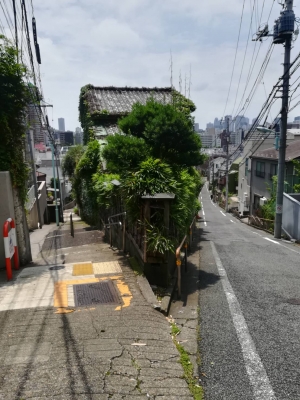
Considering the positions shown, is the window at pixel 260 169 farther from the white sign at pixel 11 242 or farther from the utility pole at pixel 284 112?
the white sign at pixel 11 242

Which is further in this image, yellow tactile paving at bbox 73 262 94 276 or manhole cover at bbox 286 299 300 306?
yellow tactile paving at bbox 73 262 94 276

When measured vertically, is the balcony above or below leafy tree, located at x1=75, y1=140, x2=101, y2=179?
below

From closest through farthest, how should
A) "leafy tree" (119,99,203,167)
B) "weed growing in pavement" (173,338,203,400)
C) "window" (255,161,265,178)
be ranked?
"weed growing in pavement" (173,338,203,400)
"leafy tree" (119,99,203,167)
"window" (255,161,265,178)

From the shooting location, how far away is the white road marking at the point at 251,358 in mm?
3736

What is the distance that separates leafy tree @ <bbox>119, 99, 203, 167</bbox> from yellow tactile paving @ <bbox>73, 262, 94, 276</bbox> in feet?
10.4

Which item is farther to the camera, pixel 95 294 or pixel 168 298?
pixel 168 298

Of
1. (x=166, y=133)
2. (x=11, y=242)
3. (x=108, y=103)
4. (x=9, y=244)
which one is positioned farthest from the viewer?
(x=108, y=103)

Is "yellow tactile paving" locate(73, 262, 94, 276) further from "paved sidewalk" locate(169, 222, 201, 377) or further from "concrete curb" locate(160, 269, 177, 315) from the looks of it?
"paved sidewalk" locate(169, 222, 201, 377)

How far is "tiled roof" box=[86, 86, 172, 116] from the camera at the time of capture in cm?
2036

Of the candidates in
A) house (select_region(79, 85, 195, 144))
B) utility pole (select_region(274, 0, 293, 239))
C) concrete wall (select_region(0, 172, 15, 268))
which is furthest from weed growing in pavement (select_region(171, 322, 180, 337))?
utility pole (select_region(274, 0, 293, 239))

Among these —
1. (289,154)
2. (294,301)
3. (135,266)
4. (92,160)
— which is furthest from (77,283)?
(289,154)

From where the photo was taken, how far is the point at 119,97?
21875mm

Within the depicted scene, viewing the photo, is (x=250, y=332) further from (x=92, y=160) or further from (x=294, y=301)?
(x=92, y=160)

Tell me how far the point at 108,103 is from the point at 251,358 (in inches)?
740
